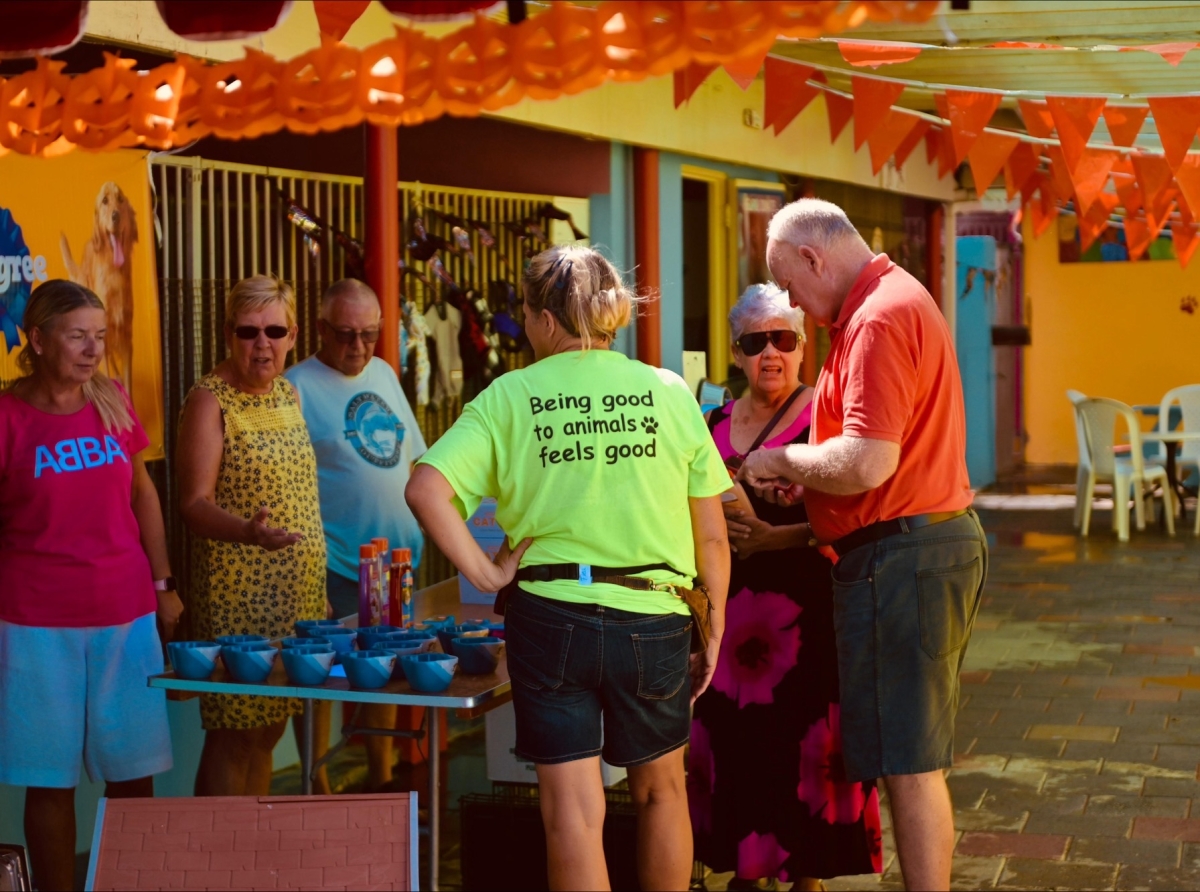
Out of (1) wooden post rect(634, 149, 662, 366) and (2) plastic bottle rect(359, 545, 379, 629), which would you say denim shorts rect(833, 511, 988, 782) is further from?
(1) wooden post rect(634, 149, 662, 366)

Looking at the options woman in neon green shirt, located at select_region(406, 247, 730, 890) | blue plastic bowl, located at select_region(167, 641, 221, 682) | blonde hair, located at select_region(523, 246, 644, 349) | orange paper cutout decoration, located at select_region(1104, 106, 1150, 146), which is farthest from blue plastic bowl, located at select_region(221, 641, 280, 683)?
orange paper cutout decoration, located at select_region(1104, 106, 1150, 146)

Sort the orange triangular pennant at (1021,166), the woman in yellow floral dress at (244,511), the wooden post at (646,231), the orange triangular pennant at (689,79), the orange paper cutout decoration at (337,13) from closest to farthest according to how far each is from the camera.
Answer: the orange paper cutout decoration at (337,13) → the woman in yellow floral dress at (244,511) → the orange triangular pennant at (689,79) → the orange triangular pennant at (1021,166) → the wooden post at (646,231)

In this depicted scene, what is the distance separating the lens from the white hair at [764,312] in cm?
390

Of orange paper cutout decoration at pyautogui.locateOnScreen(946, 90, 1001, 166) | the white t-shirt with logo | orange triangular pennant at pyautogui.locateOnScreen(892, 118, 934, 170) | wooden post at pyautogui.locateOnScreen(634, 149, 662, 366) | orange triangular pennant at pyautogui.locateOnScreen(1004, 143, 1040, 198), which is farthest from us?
wooden post at pyautogui.locateOnScreen(634, 149, 662, 366)

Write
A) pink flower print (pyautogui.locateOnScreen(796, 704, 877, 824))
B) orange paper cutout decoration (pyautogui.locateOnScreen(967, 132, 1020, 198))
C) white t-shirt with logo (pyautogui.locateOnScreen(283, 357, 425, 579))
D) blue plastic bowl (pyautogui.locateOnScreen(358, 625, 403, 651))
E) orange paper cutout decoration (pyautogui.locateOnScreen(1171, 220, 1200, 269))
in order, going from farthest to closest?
orange paper cutout decoration (pyautogui.locateOnScreen(1171, 220, 1200, 269)) < orange paper cutout decoration (pyautogui.locateOnScreen(967, 132, 1020, 198)) < white t-shirt with logo (pyautogui.locateOnScreen(283, 357, 425, 579)) < pink flower print (pyautogui.locateOnScreen(796, 704, 877, 824)) < blue plastic bowl (pyautogui.locateOnScreen(358, 625, 403, 651))

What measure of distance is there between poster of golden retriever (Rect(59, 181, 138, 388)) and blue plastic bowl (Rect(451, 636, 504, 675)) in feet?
6.34

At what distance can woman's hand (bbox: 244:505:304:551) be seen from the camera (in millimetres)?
3912

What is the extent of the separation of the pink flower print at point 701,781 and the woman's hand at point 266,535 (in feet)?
3.92

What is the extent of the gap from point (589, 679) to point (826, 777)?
102cm

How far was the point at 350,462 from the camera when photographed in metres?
4.82

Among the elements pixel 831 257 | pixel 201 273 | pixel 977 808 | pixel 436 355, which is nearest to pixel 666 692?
pixel 831 257

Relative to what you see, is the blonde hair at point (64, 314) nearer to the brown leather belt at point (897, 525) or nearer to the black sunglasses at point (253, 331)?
the black sunglasses at point (253, 331)

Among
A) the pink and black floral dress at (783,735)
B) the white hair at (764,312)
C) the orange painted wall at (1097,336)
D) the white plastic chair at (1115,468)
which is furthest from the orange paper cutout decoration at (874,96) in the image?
the orange painted wall at (1097,336)

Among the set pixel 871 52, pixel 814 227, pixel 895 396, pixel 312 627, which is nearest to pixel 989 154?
pixel 871 52
